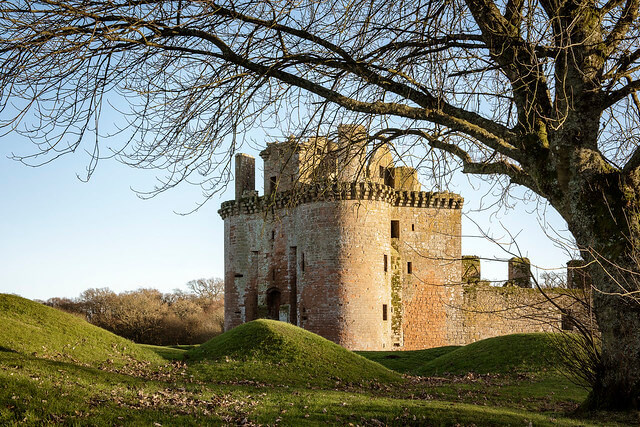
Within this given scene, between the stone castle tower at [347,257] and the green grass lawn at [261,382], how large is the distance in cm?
328

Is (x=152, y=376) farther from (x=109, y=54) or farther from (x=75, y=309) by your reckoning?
(x=75, y=309)

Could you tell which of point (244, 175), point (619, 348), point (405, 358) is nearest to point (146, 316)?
point (244, 175)

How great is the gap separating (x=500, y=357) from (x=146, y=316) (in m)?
33.8

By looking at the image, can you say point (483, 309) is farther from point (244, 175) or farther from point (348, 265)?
point (244, 175)

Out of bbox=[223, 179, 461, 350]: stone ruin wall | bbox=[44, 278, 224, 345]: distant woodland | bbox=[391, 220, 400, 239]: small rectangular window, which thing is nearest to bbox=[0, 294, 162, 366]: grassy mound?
bbox=[223, 179, 461, 350]: stone ruin wall

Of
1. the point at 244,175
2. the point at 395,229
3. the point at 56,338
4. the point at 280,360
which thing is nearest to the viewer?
the point at 56,338

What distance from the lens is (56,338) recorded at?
57.7 feet

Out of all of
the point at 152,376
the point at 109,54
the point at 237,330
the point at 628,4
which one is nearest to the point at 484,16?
the point at 628,4

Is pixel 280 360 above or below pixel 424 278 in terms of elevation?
below

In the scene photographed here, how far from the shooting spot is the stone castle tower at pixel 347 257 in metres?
29.5

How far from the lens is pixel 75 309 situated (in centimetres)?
5656

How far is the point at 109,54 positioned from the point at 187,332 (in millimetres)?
41941

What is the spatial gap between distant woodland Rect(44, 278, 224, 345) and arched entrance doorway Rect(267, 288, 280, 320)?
47.1ft

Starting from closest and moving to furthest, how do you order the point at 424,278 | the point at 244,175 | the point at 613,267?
the point at 613,267 → the point at 424,278 → the point at 244,175
